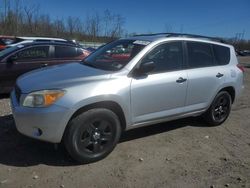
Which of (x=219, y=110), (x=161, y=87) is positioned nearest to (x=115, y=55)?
(x=161, y=87)

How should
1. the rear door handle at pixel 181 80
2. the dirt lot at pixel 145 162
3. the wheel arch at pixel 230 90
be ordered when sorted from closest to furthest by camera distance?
the dirt lot at pixel 145 162, the rear door handle at pixel 181 80, the wheel arch at pixel 230 90

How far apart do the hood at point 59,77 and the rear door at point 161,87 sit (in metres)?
0.59

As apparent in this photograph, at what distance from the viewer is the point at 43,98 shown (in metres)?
4.02

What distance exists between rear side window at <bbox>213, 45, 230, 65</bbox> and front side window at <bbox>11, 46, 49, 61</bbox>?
15.6ft

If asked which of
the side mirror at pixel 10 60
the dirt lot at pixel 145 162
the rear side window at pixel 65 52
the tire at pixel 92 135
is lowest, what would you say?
the dirt lot at pixel 145 162

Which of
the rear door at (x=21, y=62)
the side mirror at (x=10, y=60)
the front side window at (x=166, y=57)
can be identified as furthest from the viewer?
the side mirror at (x=10, y=60)

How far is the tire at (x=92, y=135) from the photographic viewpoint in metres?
4.11

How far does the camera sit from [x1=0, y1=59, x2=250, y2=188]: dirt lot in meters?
3.92

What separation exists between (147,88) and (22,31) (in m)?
25.1

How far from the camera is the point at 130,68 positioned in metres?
4.59

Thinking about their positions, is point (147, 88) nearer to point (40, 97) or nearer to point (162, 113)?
point (162, 113)

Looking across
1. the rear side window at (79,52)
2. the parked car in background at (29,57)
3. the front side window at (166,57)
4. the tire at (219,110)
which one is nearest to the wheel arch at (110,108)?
the front side window at (166,57)

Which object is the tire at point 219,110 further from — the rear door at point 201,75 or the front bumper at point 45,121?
the front bumper at point 45,121

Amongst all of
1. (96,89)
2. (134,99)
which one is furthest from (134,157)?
(96,89)
